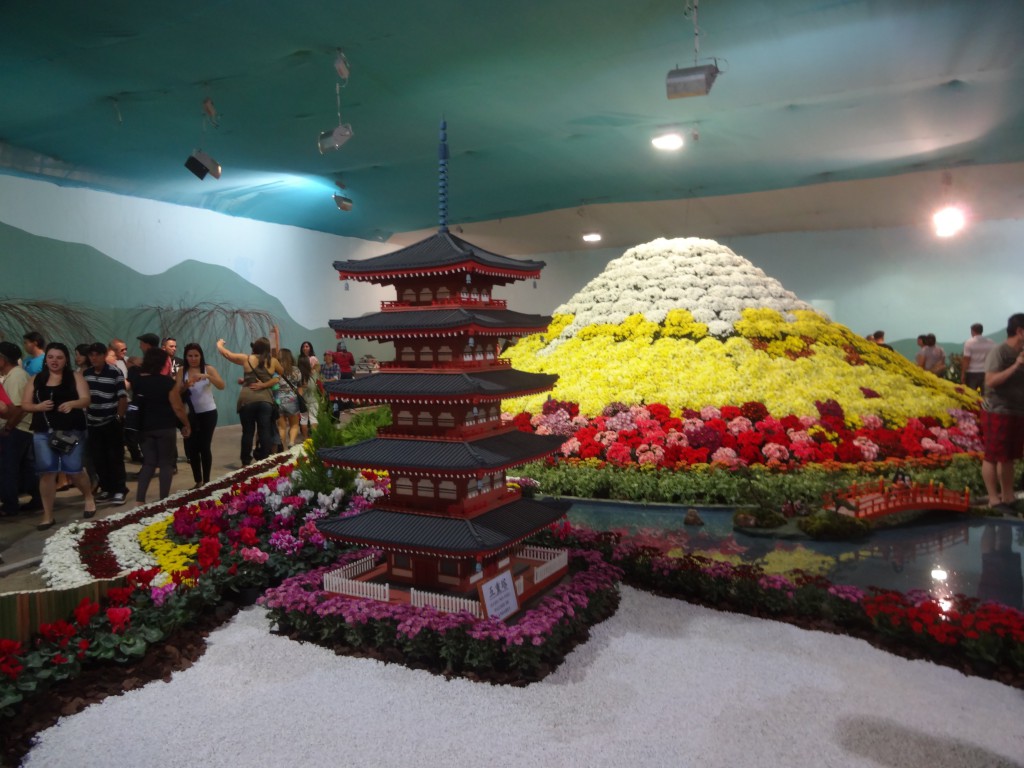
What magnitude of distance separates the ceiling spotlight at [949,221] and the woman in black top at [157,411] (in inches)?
836

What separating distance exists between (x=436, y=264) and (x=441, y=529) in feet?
9.14

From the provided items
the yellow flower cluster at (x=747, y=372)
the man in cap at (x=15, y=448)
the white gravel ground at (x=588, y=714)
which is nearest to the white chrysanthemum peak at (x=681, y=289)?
the yellow flower cluster at (x=747, y=372)

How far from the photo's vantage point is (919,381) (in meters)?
16.3

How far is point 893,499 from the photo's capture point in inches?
396

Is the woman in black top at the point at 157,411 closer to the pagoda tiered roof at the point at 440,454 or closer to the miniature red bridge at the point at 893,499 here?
the pagoda tiered roof at the point at 440,454

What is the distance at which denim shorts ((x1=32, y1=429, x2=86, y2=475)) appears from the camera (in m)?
9.44

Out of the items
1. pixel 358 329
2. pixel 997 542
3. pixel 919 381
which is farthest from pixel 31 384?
pixel 919 381

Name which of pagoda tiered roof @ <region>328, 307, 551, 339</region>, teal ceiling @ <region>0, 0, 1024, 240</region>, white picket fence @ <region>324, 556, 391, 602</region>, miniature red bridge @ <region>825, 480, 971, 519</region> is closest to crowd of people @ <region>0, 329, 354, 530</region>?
teal ceiling @ <region>0, 0, 1024, 240</region>

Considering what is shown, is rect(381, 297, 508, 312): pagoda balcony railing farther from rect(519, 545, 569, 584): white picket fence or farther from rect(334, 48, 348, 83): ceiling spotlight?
rect(334, 48, 348, 83): ceiling spotlight

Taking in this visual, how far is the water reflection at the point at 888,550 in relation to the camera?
7.98 meters

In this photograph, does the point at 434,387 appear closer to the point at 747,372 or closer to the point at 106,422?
the point at 106,422

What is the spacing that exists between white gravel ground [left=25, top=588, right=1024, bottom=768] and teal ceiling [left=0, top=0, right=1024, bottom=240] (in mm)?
7497

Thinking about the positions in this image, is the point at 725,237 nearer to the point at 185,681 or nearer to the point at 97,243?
the point at 97,243

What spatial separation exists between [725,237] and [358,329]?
2026cm
